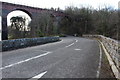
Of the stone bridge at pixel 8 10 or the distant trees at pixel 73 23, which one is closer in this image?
the distant trees at pixel 73 23

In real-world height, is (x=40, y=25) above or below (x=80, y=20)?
below

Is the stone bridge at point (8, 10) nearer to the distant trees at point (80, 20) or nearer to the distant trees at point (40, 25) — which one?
the distant trees at point (40, 25)

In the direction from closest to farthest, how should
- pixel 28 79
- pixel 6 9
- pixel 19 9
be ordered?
pixel 28 79
pixel 6 9
pixel 19 9

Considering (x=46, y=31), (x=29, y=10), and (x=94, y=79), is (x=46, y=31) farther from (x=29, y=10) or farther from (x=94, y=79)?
(x=94, y=79)

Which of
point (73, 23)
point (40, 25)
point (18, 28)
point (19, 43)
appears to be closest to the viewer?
point (19, 43)

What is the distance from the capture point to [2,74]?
21.5 ft

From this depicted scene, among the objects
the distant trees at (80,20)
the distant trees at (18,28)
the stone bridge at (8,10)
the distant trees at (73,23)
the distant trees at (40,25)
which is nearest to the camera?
the distant trees at (18,28)

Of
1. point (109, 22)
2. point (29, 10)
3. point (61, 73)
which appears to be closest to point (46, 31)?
point (29, 10)

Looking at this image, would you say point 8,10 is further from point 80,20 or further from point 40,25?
point 80,20

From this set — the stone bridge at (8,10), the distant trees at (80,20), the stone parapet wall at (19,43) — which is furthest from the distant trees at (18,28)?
the distant trees at (80,20)

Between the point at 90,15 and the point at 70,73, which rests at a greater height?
the point at 90,15

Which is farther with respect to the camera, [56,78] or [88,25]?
[88,25]

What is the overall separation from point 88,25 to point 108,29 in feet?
65.1

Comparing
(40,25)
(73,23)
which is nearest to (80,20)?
(73,23)
